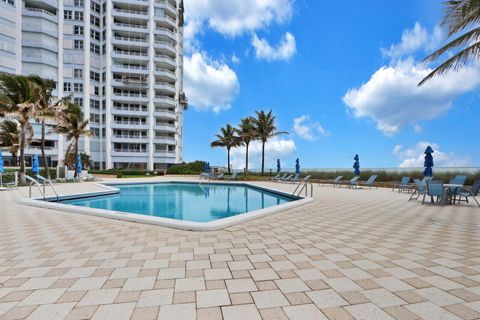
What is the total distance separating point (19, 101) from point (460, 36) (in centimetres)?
2594

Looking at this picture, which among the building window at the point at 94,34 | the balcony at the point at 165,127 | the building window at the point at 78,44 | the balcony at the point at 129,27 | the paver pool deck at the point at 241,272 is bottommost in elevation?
the paver pool deck at the point at 241,272

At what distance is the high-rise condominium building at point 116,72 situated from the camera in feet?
127

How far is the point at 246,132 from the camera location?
106ft

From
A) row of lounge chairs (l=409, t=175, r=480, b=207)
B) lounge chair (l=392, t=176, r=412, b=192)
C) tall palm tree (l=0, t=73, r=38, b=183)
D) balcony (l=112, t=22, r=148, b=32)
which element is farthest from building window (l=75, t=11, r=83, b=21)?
row of lounge chairs (l=409, t=175, r=480, b=207)

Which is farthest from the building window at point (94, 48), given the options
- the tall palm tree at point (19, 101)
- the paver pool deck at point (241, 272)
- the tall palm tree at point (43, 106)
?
the paver pool deck at point (241, 272)

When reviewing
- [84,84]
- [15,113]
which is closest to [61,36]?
[84,84]

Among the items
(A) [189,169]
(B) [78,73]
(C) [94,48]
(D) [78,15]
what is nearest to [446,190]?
(A) [189,169]

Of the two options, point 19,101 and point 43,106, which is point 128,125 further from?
point 19,101

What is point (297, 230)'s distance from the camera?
17.8 feet

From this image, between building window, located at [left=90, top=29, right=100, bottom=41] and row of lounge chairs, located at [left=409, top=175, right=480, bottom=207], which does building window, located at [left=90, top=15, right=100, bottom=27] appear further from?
row of lounge chairs, located at [left=409, top=175, right=480, bottom=207]

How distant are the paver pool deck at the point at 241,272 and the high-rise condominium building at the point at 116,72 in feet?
128

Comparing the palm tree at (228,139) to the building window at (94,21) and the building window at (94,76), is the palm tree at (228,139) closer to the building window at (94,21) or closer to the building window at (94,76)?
the building window at (94,76)

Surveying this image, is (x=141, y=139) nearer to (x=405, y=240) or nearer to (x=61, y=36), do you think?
(x=61, y=36)

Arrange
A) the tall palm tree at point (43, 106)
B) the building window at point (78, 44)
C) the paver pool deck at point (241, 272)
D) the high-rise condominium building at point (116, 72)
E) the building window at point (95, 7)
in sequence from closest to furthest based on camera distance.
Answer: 1. the paver pool deck at point (241, 272)
2. the tall palm tree at point (43, 106)
3. the high-rise condominium building at point (116, 72)
4. the building window at point (78, 44)
5. the building window at point (95, 7)
